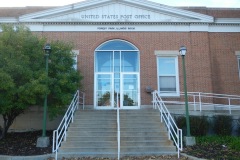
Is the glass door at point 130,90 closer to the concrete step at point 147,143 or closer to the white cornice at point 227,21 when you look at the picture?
the concrete step at point 147,143

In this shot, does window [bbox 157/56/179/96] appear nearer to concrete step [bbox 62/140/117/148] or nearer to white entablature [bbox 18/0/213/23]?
white entablature [bbox 18/0/213/23]

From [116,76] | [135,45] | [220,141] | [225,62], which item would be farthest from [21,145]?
[225,62]

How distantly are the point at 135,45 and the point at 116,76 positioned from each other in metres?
2.21

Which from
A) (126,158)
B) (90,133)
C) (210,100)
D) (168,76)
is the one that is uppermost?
(168,76)

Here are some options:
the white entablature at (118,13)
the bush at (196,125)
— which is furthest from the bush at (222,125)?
the white entablature at (118,13)

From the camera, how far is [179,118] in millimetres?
11953

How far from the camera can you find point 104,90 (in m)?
15.1

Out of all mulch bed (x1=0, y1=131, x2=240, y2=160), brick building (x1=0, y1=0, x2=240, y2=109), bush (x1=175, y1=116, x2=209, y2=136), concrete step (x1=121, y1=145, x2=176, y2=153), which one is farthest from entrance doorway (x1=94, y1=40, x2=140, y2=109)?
concrete step (x1=121, y1=145, x2=176, y2=153)

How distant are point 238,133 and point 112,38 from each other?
8561mm

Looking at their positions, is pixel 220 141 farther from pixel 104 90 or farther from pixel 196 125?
pixel 104 90

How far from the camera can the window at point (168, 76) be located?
15086 mm

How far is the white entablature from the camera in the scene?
604 inches

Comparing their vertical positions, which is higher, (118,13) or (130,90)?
(118,13)

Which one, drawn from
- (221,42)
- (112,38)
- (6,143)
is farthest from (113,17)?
(6,143)
